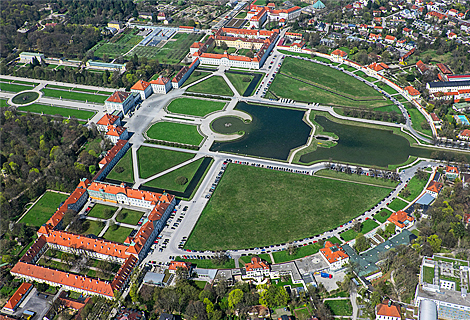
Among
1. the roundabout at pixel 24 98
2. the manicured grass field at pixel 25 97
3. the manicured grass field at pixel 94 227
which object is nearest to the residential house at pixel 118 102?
the roundabout at pixel 24 98

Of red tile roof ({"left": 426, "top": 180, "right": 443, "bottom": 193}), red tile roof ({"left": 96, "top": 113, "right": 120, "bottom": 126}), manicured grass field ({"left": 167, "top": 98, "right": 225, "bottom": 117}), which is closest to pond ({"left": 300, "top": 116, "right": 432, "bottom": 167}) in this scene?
red tile roof ({"left": 426, "top": 180, "right": 443, "bottom": 193})

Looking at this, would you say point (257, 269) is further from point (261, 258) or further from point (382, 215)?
point (382, 215)

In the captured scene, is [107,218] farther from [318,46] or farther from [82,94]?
[318,46]

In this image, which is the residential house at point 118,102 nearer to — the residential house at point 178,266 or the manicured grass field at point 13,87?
the manicured grass field at point 13,87

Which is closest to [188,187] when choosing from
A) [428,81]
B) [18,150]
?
[18,150]

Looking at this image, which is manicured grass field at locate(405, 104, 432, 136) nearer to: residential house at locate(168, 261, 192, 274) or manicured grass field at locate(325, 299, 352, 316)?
manicured grass field at locate(325, 299, 352, 316)

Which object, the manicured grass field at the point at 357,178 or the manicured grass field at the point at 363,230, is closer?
the manicured grass field at the point at 363,230

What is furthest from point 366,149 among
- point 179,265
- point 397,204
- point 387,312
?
point 179,265
